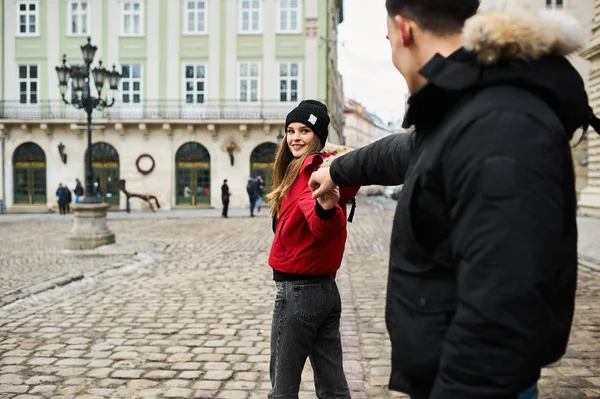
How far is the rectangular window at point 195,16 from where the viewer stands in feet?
113

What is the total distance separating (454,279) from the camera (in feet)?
4.75

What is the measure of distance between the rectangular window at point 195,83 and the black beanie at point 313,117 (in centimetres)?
3208

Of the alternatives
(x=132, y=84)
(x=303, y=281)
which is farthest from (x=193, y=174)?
(x=303, y=281)

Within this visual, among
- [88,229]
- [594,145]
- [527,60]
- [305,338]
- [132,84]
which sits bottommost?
[88,229]

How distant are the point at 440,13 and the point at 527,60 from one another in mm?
297

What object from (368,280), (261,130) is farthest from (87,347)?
(261,130)

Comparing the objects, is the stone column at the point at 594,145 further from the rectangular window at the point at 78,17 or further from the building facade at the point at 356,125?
the building facade at the point at 356,125

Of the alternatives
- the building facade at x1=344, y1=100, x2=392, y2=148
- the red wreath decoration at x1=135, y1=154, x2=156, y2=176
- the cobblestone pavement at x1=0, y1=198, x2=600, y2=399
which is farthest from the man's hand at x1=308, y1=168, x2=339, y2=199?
the building facade at x1=344, y1=100, x2=392, y2=148

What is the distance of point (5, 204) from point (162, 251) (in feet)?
84.2

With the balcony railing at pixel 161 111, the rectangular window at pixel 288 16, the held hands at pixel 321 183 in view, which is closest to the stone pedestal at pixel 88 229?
the held hands at pixel 321 183

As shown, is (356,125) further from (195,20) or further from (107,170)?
(107,170)

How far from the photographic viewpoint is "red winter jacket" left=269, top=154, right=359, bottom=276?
287cm

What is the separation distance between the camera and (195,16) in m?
34.5

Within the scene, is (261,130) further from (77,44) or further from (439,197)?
(439,197)
